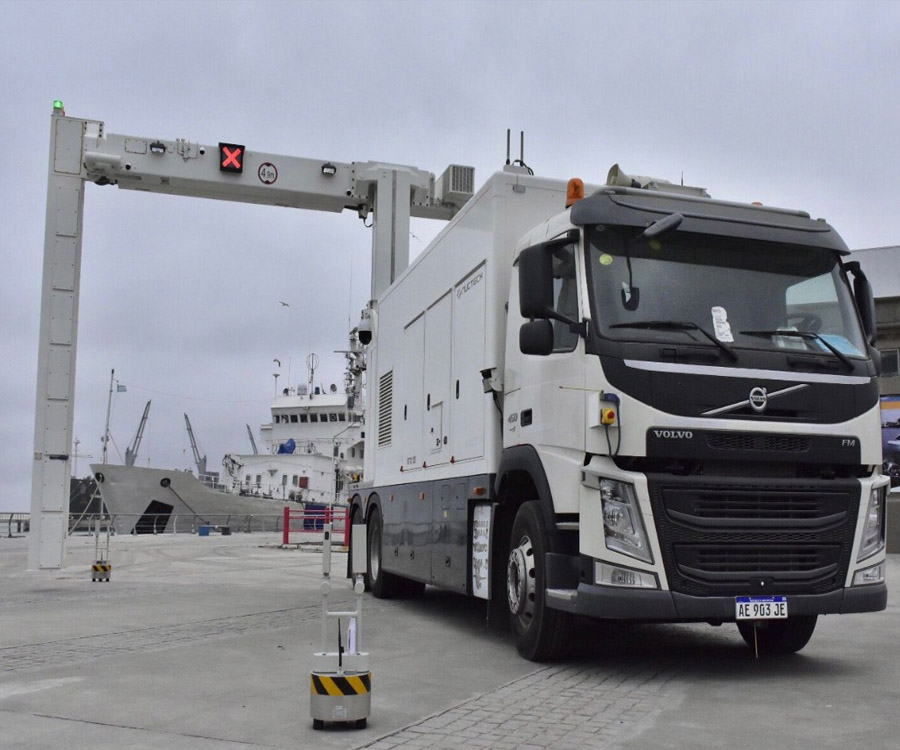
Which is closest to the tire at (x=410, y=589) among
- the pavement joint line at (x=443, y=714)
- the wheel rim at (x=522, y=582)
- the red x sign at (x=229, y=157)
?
the wheel rim at (x=522, y=582)

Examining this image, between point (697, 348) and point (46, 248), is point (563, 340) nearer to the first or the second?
point (697, 348)

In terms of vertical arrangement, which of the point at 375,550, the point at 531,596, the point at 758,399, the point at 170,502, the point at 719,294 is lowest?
the point at 531,596

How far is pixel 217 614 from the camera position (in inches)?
454

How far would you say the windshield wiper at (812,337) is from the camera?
7387mm

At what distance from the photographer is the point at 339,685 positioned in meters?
5.64

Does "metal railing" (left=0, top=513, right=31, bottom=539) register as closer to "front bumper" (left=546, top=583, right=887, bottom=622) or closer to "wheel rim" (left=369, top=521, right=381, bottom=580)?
"wheel rim" (left=369, top=521, right=381, bottom=580)

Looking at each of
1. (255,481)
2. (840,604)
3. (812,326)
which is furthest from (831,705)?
(255,481)

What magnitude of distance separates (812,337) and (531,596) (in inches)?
112

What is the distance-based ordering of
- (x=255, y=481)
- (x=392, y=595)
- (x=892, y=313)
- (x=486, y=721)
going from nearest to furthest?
(x=486, y=721), (x=392, y=595), (x=892, y=313), (x=255, y=481)

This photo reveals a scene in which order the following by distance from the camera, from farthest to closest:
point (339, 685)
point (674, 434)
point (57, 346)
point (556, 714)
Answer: point (57, 346)
point (674, 434)
point (556, 714)
point (339, 685)

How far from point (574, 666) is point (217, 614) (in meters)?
5.19

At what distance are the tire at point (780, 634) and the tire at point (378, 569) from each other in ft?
18.1

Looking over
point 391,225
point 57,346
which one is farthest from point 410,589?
point 57,346

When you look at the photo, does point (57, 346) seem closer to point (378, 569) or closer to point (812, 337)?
point (378, 569)
